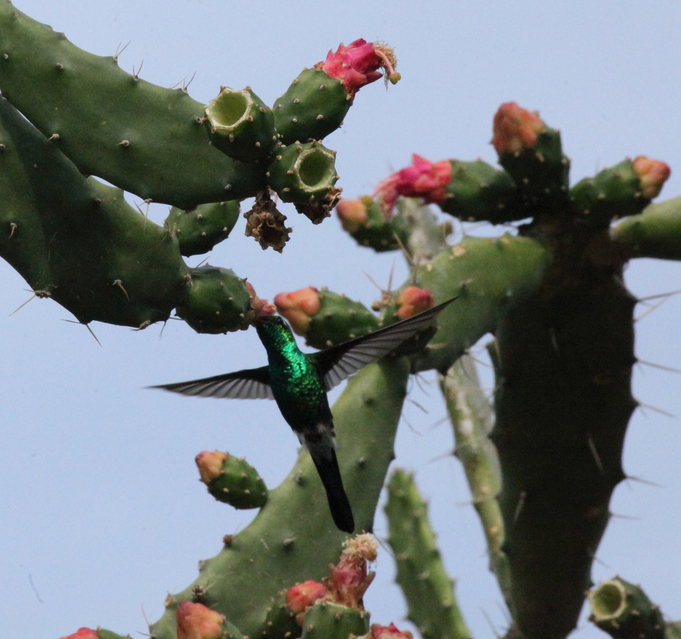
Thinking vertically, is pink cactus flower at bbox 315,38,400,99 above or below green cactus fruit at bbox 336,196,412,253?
below

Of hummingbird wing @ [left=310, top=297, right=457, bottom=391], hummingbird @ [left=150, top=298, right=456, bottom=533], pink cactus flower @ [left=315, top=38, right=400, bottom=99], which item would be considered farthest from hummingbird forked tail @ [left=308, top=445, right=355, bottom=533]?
pink cactus flower @ [left=315, top=38, right=400, bottom=99]

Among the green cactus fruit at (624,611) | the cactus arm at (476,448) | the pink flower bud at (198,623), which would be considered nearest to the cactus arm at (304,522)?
the pink flower bud at (198,623)

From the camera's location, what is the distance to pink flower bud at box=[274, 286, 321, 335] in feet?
7.43

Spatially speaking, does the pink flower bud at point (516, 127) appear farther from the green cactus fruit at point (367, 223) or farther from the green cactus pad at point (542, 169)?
the green cactus fruit at point (367, 223)

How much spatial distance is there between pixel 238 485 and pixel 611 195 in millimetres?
1384

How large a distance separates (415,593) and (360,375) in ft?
4.42

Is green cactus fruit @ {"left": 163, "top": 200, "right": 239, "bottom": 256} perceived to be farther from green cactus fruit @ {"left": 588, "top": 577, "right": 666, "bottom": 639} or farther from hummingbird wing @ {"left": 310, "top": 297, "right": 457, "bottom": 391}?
green cactus fruit @ {"left": 588, "top": 577, "right": 666, "bottom": 639}

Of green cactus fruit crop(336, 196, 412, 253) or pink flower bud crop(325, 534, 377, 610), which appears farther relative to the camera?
green cactus fruit crop(336, 196, 412, 253)

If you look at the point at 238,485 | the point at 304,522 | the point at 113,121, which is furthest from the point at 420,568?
the point at 113,121

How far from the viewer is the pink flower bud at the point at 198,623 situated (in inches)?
63.7

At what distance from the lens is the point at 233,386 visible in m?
2.01

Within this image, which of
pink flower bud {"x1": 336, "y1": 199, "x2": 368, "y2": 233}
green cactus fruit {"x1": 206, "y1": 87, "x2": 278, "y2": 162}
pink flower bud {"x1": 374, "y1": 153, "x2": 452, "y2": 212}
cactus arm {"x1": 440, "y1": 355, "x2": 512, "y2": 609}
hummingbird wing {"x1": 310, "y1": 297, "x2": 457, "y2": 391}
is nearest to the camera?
green cactus fruit {"x1": 206, "y1": 87, "x2": 278, "y2": 162}

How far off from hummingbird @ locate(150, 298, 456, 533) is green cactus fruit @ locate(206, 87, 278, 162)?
0.49 metres

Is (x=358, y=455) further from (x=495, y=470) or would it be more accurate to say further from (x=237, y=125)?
(x=495, y=470)
